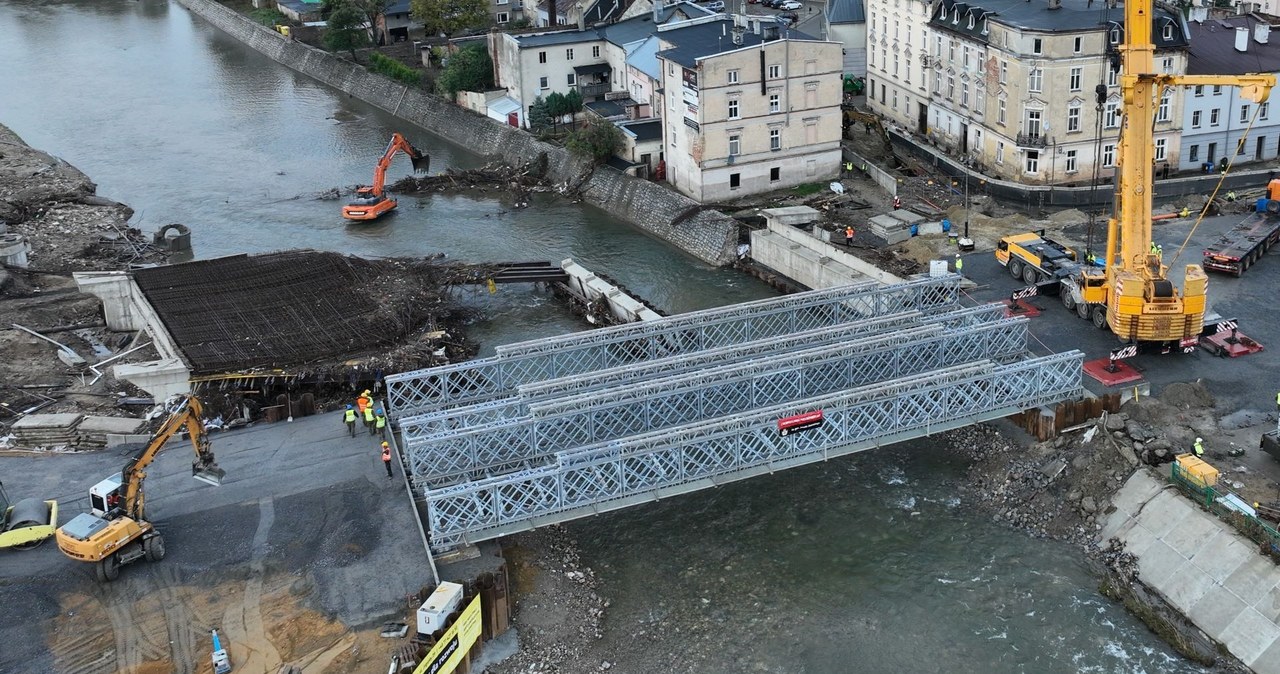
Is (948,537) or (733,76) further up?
(733,76)

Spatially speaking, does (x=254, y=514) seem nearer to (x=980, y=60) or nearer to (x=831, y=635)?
(x=831, y=635)

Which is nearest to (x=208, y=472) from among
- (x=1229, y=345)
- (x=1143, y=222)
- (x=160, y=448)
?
(x=160, y=448)

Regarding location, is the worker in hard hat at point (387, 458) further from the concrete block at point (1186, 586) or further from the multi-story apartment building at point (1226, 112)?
the multi-story apartment building at point (1226, 112)

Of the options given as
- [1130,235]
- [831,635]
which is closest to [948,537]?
[831,635]

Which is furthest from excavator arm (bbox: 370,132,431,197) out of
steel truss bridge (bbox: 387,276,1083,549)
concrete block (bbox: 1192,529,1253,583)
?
concrete block (bbox: 1192,529,1253,583)

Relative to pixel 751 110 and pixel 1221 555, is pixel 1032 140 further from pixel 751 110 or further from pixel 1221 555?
pixel 1221 555

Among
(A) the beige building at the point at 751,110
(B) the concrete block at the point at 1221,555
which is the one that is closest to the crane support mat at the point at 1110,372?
(B) the concrete block at the point at 1221,555
